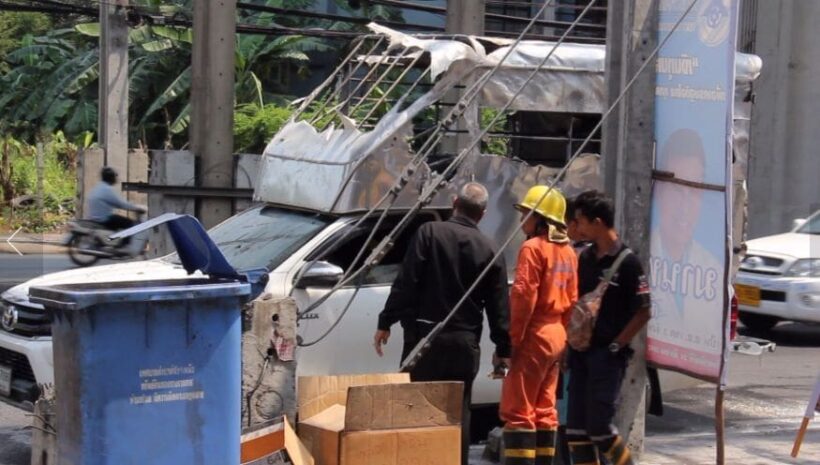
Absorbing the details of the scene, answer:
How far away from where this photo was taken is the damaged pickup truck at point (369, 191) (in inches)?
303

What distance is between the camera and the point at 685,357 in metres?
6.81

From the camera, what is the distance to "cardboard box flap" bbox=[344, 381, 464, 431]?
20.1 ft

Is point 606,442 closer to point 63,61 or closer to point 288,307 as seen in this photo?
point 288,307

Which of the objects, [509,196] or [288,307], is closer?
[288,307]

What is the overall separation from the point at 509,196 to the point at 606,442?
296 centimetres

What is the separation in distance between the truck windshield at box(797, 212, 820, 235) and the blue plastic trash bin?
1021 centimetres

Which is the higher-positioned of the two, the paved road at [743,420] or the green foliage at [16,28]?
the green foliage at [16,28]

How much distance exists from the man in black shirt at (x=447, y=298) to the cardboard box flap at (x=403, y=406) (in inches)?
12.1

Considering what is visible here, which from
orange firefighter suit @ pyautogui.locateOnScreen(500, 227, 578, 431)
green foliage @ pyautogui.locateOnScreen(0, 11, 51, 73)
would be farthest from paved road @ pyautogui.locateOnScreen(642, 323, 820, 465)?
green foliage @ pyautogui.locateOnScreen(0, 11, 51, 73)

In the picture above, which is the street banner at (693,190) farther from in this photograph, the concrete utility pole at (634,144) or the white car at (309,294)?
the white car at (309,294)

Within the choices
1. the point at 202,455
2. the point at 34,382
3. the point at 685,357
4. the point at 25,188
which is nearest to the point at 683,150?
the point at 685,357

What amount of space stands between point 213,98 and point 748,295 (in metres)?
7.15

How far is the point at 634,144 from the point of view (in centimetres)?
699

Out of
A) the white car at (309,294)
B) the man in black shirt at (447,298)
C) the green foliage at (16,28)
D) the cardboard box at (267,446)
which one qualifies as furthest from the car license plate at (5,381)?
the green foliage at (16,28)
